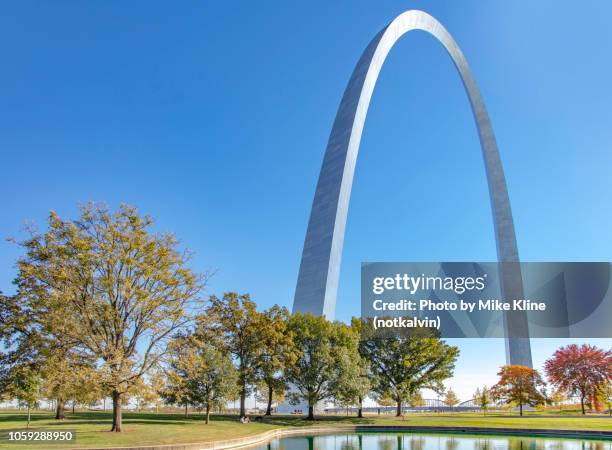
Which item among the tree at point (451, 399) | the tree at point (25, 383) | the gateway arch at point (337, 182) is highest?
the gateway arch at point (337, 182)

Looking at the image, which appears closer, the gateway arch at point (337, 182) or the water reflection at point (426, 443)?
the water reflection at point (426, 443)

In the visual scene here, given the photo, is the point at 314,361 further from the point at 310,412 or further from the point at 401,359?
the point at 401,359

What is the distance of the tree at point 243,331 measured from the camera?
33.2m

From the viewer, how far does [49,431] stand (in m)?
18.9

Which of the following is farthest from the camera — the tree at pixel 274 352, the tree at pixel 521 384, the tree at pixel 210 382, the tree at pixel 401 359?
the tree at pixel 521 384

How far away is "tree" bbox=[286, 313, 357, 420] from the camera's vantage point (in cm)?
3309

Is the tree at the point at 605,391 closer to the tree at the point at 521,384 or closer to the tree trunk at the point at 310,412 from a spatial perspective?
the tree at the point at 521,384

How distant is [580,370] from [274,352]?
2894cm

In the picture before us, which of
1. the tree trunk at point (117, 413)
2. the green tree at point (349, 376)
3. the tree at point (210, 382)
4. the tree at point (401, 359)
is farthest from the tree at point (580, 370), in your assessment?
the tree trunk at point (117, 413)

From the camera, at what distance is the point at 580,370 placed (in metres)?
46.9

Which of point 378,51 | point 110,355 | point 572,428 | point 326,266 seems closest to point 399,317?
point 326,266

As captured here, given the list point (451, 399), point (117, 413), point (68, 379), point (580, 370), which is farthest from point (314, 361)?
point (451, 399)

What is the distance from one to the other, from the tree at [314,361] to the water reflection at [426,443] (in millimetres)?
5532

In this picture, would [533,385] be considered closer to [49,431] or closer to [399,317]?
[399,317]
